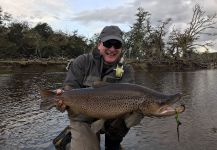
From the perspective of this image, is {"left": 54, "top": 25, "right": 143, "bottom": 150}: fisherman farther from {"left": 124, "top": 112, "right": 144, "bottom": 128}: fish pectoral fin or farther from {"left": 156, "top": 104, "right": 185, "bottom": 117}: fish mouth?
{"left": 156, "top": 104, "right": 185, "bottom": 117}: fish mouth

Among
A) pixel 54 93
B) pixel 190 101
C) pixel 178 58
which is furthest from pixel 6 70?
pixel 54 93

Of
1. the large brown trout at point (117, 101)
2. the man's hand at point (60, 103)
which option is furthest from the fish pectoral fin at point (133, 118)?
the man's hand at point (60, 103)

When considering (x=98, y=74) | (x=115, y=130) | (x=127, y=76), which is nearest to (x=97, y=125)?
(x=115, y=130)

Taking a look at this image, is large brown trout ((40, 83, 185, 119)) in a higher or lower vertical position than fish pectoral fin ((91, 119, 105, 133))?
higher

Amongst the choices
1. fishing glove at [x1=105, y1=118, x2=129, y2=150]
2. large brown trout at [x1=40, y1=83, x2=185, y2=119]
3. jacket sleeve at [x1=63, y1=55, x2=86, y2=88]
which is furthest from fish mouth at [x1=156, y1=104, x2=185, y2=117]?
jacket sleeve at [x1=63, y1=55, x2=86, y2=88]

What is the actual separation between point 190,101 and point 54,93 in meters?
13.2

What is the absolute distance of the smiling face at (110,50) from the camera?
679 cm

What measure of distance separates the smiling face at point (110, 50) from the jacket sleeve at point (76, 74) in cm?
44

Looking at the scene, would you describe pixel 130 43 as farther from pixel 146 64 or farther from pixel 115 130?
pixel 115 130

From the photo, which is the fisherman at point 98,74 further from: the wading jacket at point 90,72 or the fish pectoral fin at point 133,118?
the fish pectoral fin at point 133,118

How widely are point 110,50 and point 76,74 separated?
757 millimetres

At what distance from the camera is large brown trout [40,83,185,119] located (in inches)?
232

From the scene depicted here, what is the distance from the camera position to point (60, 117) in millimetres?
14391

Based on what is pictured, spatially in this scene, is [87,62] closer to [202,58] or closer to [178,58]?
[178,58]
